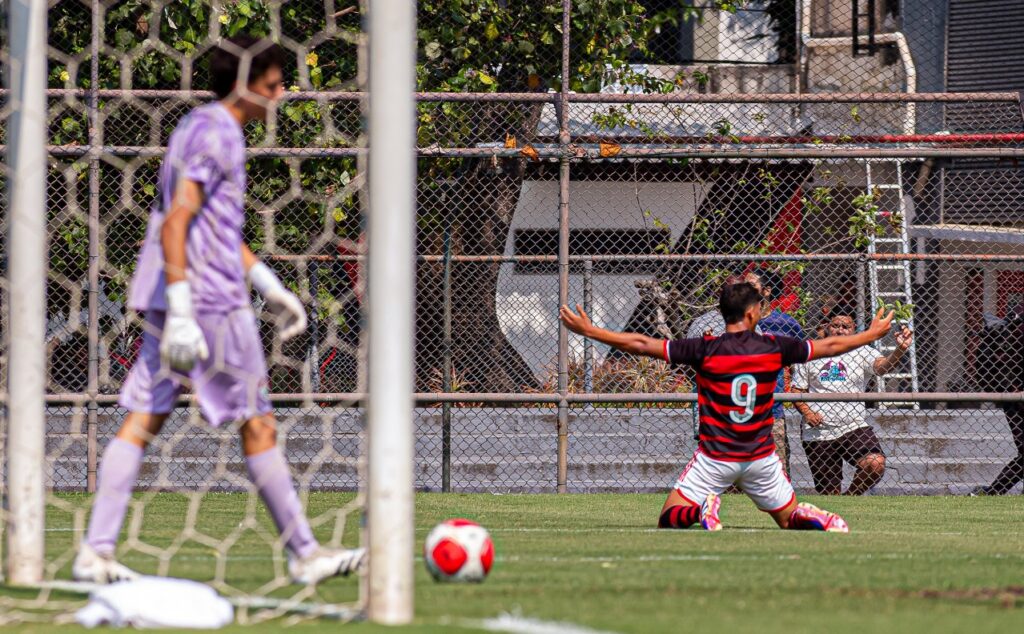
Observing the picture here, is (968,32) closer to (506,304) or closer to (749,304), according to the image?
(506,304)

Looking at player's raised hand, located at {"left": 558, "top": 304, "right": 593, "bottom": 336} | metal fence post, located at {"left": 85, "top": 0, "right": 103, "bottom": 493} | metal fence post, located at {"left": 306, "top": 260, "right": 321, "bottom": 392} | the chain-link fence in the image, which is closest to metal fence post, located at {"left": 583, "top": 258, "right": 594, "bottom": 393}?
the chain-link fence

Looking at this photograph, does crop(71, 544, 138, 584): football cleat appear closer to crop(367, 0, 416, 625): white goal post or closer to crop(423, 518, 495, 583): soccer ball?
crop(423, 518, 495, 583): soccer ball

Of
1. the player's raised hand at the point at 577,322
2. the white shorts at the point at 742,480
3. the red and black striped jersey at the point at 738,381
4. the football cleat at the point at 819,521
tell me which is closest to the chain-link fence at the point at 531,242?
the player's raised hand at the point at 577,322

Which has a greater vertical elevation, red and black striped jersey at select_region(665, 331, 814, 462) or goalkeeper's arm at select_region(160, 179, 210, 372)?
goalkeeper's arm at select_region(160, 179, 210, 372)

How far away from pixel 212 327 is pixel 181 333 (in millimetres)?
234

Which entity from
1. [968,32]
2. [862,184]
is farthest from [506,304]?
[968,32]

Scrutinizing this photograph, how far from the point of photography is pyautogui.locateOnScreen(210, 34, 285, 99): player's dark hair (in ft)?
17.0

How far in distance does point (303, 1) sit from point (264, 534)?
Answer: 20.6 ft

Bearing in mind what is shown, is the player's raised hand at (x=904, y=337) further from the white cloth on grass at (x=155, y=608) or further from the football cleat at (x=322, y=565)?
the white cloth on grass at (x=155, y=608)

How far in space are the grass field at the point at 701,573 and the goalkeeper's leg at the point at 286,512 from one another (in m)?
0.10

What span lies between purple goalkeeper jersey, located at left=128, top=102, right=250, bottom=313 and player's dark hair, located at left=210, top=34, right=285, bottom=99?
113 mm

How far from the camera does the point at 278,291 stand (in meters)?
5.33

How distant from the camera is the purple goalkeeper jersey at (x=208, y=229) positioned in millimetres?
5062

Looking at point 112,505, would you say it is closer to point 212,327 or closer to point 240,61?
point 212,327
